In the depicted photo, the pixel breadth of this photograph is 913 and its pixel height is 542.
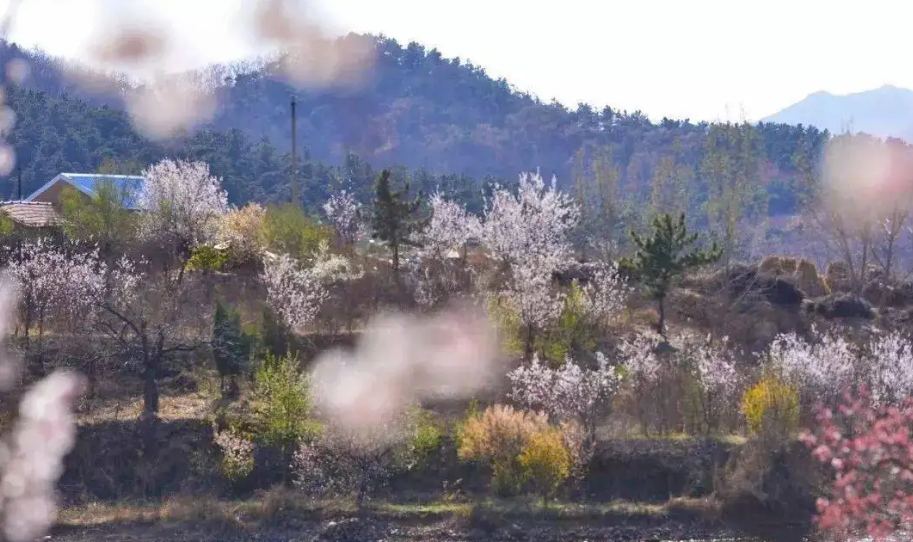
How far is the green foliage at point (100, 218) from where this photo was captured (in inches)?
1451

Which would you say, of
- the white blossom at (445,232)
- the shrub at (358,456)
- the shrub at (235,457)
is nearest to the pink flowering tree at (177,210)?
the white blossom at (445,232)

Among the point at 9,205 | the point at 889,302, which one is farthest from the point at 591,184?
the point at 9,205

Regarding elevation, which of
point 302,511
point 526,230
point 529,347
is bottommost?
point 302,511

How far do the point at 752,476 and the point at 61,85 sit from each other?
82.1 metres

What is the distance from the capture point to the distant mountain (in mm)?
142000

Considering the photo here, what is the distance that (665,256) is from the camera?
32.0 m

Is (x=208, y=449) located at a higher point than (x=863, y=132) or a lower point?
lower

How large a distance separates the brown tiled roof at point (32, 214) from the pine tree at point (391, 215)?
1377 centimetres

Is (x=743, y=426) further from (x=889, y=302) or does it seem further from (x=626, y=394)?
(x=889, y=302)

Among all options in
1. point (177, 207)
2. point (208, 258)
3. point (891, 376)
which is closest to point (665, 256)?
point (891, 376)

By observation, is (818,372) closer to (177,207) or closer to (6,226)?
(177,207)

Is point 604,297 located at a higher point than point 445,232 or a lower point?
lower

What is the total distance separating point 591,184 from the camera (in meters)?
80.6

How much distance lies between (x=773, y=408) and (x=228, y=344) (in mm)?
16290
